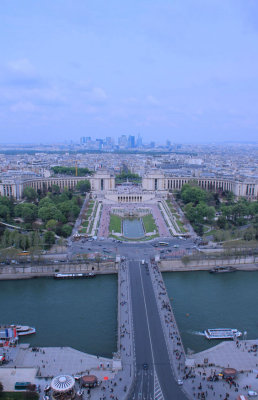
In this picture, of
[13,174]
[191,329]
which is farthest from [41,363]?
[13,174]

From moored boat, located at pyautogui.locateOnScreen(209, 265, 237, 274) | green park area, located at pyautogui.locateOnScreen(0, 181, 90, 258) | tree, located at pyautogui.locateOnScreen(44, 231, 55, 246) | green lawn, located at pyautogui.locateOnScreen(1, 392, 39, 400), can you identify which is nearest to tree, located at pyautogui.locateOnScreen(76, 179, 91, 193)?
green park area, located at pyautogui.locateOnScreen(0, 181, 90, 258)

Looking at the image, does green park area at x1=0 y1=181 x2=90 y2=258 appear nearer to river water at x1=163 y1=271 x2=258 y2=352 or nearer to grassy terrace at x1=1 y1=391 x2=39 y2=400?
river water at x1=163 y1=271 x2=258 y2=352

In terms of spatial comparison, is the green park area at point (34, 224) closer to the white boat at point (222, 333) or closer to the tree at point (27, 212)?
the tree at point (27, 212)

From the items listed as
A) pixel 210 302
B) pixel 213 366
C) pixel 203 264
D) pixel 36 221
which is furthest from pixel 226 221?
pixel 213 366

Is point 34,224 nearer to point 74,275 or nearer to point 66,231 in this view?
point 66,231

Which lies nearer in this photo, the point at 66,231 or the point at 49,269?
the point at 49,269

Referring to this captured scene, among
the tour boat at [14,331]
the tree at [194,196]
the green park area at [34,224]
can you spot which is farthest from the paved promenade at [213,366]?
the tree at [194,196]

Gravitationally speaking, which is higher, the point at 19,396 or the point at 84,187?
the point at 84,187
